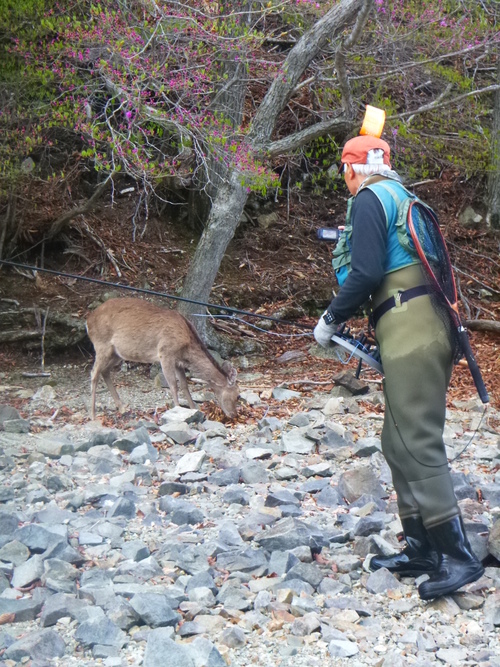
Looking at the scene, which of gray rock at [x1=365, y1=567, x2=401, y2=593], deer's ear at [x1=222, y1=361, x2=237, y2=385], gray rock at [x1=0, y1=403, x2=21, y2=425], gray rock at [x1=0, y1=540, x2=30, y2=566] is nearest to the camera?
gray rock at [x1=365, y1=567, x2=401, y2=593]

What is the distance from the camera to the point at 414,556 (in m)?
5.08

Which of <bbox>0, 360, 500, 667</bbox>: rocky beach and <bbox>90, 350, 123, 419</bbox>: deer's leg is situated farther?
<bbox>90, 350, 123, 419</bbox>: deer's leg

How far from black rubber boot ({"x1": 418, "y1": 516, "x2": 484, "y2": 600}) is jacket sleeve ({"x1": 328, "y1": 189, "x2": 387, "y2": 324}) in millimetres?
1357

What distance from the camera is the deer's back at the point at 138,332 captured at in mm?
10266

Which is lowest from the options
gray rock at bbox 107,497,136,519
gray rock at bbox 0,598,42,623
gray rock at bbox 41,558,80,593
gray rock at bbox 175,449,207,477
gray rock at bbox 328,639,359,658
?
gray rock at bbox 175,449,207,477

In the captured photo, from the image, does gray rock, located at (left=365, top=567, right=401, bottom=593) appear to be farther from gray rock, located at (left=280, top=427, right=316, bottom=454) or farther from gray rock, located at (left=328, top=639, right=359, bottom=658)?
gray rock, located at (left=280, top=427, right=316, bottom=454)

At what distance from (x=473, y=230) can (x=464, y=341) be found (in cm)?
1139

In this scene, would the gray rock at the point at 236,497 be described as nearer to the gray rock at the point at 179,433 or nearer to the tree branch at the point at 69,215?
the gray rock at the point at 179,433

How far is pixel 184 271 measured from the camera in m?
13.5

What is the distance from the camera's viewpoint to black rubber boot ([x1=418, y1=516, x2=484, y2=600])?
4.68 metres

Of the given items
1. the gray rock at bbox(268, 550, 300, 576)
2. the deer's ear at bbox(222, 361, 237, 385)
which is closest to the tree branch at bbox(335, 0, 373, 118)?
the deer's ear at bbox(222, 361, 237, 385)

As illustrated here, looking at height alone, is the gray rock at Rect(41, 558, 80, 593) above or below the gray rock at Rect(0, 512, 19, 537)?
above

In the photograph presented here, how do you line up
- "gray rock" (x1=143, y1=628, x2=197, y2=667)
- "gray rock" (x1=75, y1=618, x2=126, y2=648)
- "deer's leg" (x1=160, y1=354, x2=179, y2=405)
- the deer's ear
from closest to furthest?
"gray rock" (x1=143, y1=628, x2=197, y2=667), "gray rock" (x1=75, y1=618, x2=126, y2=648), the deer's ear, "deer's leg" (x1=160, y1=354, x2=179, y2=405)

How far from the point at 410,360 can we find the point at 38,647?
243 centimetres
